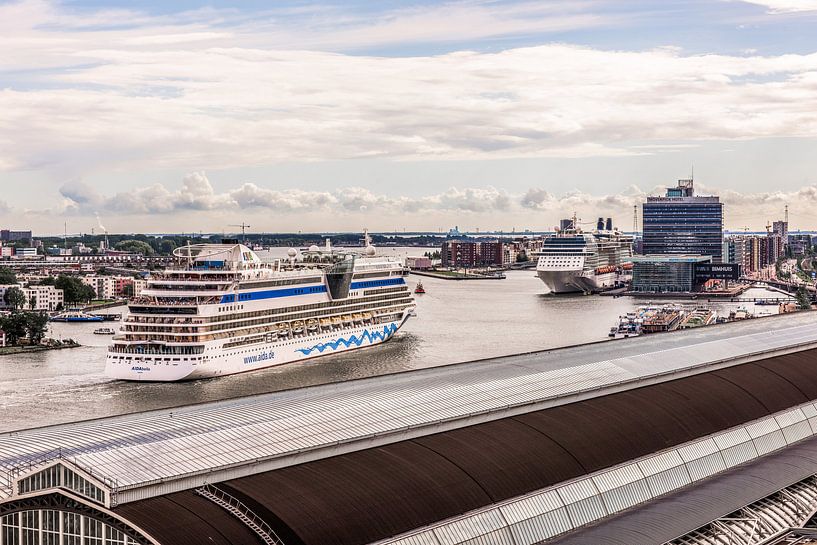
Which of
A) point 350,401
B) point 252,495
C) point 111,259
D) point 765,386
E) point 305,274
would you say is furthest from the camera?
point 111,259

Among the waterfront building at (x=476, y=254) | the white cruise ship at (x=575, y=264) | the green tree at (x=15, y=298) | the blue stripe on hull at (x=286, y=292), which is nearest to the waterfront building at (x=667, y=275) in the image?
the white cruise ship at (x=575, y=264)

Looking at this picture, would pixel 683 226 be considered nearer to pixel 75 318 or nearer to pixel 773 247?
pixel 773 247

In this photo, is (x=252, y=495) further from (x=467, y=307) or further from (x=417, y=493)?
(x=467, y=307)

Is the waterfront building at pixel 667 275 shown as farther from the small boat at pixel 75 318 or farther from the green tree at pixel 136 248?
the green tree at pixel 136 248

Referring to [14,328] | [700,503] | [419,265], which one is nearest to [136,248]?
[419,265]

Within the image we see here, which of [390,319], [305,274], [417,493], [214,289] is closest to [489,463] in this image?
[417,493]

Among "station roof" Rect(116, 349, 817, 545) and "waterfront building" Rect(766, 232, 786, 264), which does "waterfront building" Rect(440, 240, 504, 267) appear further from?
"station roof" Rect(116, 349, 817, 545)
